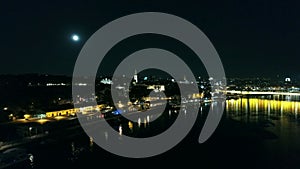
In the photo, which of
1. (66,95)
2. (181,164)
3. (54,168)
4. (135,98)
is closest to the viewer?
(54,168)

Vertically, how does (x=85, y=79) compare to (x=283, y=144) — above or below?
above

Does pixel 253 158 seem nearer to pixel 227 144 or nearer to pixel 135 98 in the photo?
pixel 227 144

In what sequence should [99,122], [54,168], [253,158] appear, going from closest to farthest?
[54,168]
[253,158]
[99,122]

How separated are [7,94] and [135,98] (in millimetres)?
4714

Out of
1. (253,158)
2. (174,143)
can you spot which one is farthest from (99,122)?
(253,158)

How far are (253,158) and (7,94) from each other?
6.13m

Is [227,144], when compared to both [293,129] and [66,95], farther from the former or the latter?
[66,95]

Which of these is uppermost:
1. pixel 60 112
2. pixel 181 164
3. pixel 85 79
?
pixel 85 79

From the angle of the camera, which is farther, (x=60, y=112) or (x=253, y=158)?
(x=60, y=112)

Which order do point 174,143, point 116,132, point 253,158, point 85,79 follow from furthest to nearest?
point 85,79 < point 116,132 < point 174,143 < point 253,158

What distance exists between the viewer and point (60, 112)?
6273 millimetres

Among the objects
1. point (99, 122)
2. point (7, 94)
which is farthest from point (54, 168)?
point (7, 94)

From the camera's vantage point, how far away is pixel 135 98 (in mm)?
10516

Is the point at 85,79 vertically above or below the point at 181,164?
above
